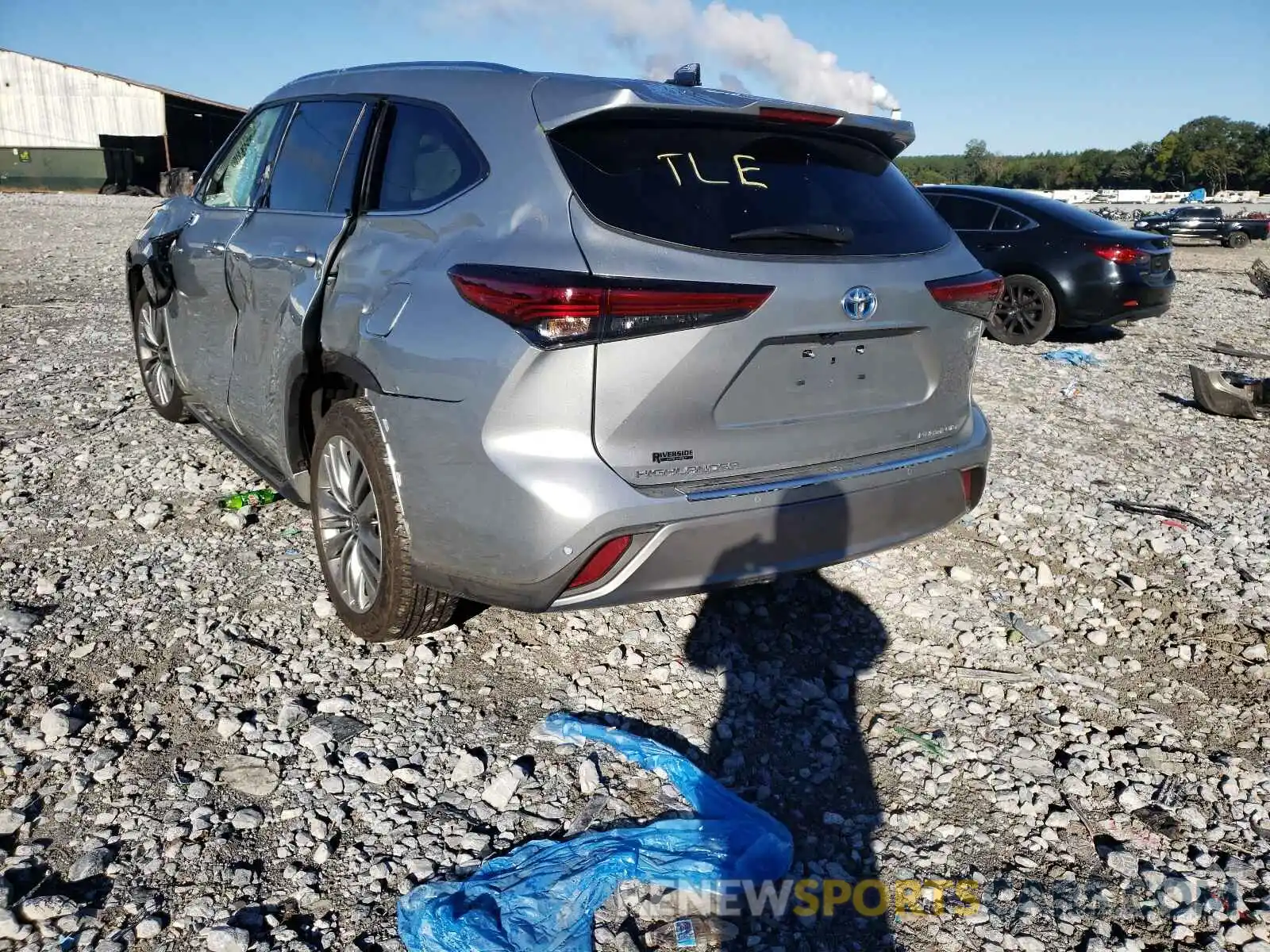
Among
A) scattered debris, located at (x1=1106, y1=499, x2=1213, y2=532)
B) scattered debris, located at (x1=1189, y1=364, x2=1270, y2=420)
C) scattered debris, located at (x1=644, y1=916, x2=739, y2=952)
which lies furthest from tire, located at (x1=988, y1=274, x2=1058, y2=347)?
scattered debris, located at (x1=644, y1=916, x2=739, y2=952)

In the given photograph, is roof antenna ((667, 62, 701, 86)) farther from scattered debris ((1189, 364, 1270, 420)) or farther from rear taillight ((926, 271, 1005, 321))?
scattered debris ((1189, 364, 1270, 420))

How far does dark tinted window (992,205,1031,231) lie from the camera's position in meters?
9.95

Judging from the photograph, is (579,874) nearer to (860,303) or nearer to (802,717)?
(802,717)

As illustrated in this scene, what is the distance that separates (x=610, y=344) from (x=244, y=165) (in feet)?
9.40

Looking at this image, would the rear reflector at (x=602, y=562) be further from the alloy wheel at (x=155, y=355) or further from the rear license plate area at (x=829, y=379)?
the alloy wheel at (x=155, y=355)

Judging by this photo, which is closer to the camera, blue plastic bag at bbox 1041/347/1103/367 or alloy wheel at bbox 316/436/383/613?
alloy wheel at bbox 316/436/383/613

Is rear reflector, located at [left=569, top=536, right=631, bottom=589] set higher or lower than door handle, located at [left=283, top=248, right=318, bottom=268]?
lower

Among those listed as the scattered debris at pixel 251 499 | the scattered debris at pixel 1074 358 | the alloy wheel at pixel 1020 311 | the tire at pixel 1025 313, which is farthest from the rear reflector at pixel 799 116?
the alloy wheel at pixel 1020 311

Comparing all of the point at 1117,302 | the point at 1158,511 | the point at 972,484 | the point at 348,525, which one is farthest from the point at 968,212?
the point at 348,525

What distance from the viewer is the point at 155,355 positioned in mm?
5590

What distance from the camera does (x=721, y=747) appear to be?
9.45ft

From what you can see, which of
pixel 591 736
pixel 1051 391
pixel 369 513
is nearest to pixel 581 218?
pixel 369 513

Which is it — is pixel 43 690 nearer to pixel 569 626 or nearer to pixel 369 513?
pixel 369 513

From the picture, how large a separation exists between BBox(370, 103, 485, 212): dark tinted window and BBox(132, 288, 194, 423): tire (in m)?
2.60
